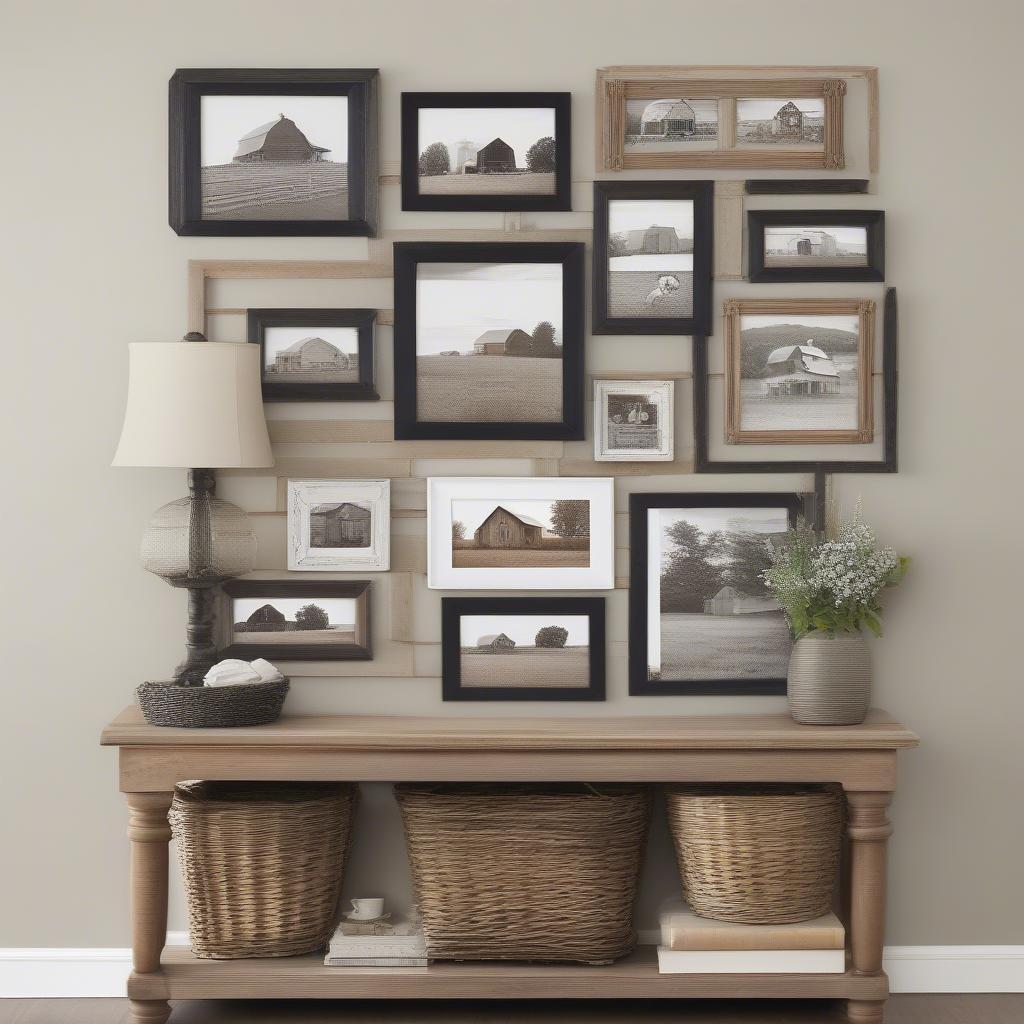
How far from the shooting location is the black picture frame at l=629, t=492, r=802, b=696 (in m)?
3.01

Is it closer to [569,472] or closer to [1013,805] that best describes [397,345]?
[569,472]

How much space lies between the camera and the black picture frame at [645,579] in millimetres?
3008

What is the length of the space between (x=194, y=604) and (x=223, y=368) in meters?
0.57

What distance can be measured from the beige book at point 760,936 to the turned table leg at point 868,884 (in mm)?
55

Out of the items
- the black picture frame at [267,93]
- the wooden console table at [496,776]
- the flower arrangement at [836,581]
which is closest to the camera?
the wooden console table at [496,776]

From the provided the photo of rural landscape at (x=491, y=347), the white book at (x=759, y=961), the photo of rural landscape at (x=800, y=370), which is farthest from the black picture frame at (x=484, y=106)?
the white book at (x=759, y=961)

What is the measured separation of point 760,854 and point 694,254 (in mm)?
1434

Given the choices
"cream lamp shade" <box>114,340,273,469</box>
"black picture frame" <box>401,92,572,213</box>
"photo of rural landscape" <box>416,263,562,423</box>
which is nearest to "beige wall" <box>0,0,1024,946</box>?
"black picture frame" <box>401,92,572,213</box>

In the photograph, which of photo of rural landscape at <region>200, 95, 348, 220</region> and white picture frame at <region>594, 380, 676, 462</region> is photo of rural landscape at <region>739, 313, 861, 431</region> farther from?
photo of rural landscape at <region>200, 95, 348, 220</region>

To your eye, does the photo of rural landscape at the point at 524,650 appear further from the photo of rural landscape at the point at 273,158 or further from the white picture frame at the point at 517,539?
the photo of rural landscape at the point at 273,158

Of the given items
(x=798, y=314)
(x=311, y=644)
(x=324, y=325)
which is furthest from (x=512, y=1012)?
(x=798, y=314)

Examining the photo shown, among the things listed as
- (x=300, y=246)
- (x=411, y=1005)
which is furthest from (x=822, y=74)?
(x=411, y=1005)

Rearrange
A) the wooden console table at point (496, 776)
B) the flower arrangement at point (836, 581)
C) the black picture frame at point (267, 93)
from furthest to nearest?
the black picture frame at point (267, 93) < the flower arrangement at point (836, 581) < the wooden console table at point (496, 776)

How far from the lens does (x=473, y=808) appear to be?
277cm
